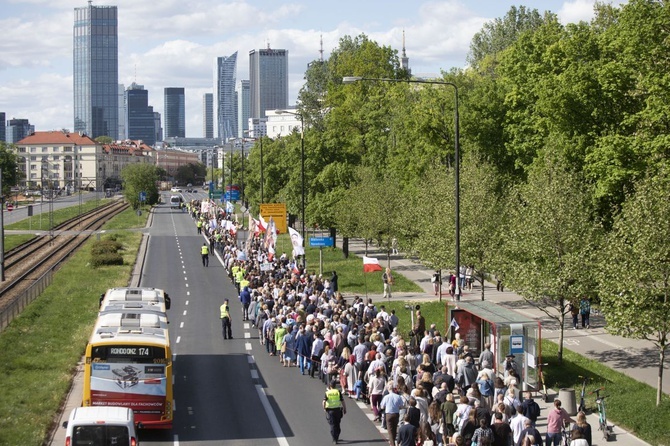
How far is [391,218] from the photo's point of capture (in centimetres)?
5656

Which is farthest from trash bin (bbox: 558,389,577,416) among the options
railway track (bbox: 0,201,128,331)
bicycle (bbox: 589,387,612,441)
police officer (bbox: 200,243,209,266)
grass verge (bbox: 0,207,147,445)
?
police officer (bbox: 200,243,209,266)

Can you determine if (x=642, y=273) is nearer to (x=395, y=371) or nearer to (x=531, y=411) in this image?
(x=531, y=411)

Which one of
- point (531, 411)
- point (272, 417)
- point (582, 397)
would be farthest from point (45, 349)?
point (531, 411)

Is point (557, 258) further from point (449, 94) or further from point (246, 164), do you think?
point (246, 164)

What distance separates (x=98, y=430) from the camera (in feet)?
58.7

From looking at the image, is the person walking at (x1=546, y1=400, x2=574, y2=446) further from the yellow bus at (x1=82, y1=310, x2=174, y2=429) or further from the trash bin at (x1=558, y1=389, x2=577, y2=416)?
the yellow bus at (x1=82, y1=310, x2=174, y2=429)

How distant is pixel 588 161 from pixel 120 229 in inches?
2922

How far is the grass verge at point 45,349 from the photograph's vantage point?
23281 millimetres

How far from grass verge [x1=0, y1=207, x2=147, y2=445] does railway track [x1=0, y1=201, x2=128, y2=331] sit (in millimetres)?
1568

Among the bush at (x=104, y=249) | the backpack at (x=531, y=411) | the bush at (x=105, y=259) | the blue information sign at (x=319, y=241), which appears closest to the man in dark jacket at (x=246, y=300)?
the blue information sign at (x=319, y=241)

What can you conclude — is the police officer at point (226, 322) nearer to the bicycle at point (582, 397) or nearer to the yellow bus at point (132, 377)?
the yellow bus at point (132, 377)

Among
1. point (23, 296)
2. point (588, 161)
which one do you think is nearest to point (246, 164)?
point (23, 296)

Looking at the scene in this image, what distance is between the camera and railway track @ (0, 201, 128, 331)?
5559 centimetres

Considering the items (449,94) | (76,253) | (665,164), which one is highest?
(449,94)
